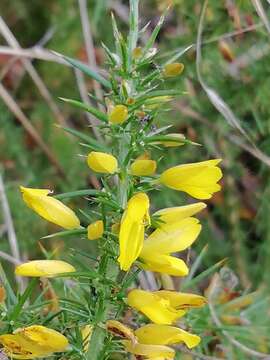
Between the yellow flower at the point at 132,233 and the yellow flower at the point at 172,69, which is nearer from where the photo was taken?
the yellow flower at the point at 132,233

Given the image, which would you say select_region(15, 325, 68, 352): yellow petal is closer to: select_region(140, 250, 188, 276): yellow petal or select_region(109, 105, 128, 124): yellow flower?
select_region(140, 250, 188, 276): yellow petal

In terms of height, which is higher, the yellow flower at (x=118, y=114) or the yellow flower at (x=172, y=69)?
the yellow flower at (x=172, y=69)

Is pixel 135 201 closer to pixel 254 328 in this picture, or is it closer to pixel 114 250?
pixel 114 250

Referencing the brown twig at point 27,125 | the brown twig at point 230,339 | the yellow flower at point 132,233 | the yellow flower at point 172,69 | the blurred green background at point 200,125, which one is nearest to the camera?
the yellow flower at point 132,233

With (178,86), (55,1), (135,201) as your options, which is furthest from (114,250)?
(55,1)

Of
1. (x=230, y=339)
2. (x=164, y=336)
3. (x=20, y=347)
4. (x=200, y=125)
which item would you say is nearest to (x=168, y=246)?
(x=164, y=336)

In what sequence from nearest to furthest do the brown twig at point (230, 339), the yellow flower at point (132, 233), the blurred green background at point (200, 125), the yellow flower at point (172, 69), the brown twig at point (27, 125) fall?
the yellow flower at point (132, 233) → the yellow flower at point (172, 69) → the brown twig at point (230, 339) → the blurred green background at point (200, 125) → the brown twig at point (27, 125)

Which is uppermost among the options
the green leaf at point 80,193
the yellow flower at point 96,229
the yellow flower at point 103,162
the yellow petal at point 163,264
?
the yellow flower at point 103,162

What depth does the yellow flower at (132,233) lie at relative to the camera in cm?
85

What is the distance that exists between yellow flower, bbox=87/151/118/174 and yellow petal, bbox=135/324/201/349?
0.66ft

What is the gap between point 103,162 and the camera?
89 cm

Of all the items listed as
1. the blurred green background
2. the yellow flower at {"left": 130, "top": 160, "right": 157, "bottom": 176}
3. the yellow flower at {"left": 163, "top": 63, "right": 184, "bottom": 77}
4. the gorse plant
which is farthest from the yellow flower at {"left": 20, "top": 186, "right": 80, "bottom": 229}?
the blurred green background

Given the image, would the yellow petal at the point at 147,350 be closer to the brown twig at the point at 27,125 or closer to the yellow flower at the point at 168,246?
the yellow flower at the point at 168,246

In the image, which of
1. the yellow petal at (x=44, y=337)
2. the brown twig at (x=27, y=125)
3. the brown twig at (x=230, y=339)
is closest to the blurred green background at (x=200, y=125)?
the brown twig at (x=27, y=125)
